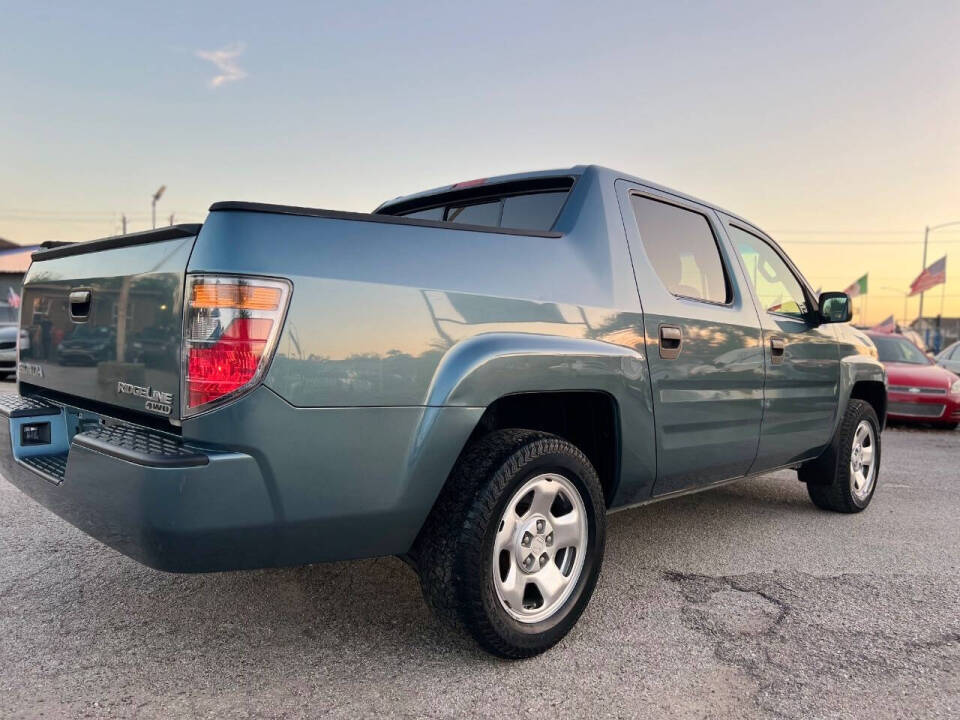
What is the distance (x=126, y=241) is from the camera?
94.4 inches

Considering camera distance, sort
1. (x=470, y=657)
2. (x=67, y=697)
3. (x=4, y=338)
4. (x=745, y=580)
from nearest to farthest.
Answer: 1. (x=67, y=697)
2. (x=470, y=657)
3. (x=745, y=580)
4. (x=4, y=338)

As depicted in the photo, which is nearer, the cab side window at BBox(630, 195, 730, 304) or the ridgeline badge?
the ridgeline badge

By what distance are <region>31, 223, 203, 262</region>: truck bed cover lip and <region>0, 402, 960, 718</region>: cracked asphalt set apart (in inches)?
52.4

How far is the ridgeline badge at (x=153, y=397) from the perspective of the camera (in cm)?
209

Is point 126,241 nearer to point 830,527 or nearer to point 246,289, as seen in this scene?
point 246,289

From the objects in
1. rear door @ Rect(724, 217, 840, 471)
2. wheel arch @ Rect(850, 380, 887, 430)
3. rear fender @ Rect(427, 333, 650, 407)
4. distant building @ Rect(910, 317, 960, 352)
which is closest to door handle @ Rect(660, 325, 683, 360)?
rear fender @ Rect(427, 333, 650, 407)

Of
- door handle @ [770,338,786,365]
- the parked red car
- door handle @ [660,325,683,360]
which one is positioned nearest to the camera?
door handle @ [660,325,683,360]

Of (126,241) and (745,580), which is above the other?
(126,241)

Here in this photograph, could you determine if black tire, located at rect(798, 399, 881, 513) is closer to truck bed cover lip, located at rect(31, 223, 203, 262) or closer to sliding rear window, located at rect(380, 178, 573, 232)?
sliding rear window, located at rect(380, 178, 573, 232)

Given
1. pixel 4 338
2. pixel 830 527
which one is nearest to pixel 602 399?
pixel 830 527

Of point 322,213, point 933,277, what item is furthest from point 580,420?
point 933,277

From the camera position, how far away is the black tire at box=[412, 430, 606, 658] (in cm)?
237

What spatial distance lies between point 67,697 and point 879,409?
16.6ft

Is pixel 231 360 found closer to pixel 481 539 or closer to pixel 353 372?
pixel 353 372
